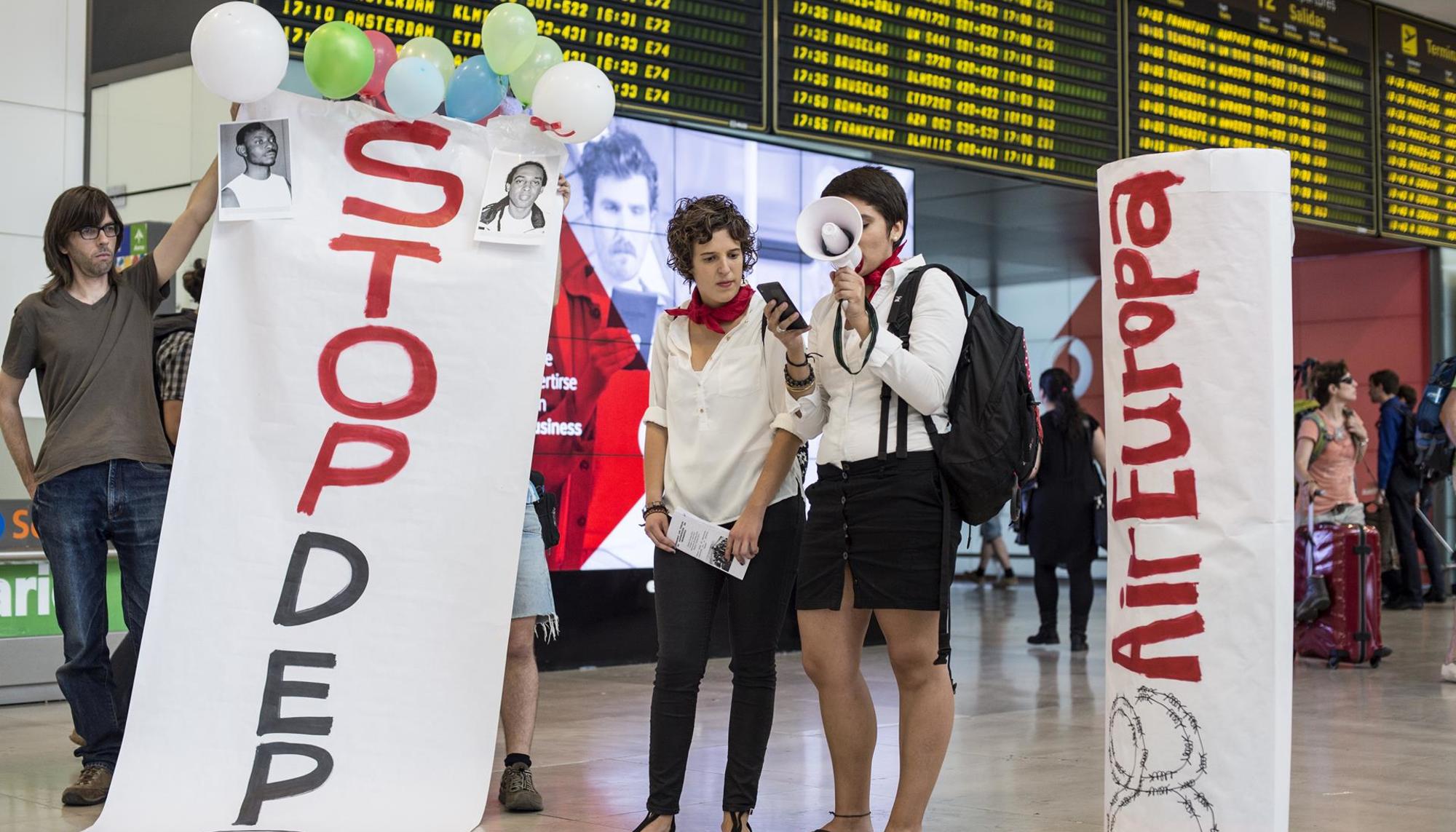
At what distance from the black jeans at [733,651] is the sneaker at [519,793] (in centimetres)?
62

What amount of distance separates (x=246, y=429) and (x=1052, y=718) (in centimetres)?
351

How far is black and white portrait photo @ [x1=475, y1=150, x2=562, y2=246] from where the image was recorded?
3.69 meters

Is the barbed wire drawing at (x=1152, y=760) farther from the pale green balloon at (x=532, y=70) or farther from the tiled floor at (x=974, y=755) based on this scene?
the pale green balloon at (x=532, y=70)

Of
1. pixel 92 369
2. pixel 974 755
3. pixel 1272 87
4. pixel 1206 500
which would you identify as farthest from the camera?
pixel 1272 87

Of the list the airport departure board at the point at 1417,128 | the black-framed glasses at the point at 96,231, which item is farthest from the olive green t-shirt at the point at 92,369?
the airport departure board at the point at 1417,128

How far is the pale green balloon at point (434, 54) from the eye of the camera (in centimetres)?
371

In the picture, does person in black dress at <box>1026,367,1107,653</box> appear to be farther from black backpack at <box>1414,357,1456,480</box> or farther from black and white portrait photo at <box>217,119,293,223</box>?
black and white portrait photo at <box>217,119,293,223</box>

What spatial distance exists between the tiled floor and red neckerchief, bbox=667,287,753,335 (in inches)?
48.2

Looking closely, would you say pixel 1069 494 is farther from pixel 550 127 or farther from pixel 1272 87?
pixel 550 127

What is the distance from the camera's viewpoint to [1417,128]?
1129cm

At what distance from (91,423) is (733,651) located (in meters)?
1.88

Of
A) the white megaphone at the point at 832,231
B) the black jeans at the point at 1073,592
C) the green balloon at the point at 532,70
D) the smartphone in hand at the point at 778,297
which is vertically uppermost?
the green balloon at the point at 532,70

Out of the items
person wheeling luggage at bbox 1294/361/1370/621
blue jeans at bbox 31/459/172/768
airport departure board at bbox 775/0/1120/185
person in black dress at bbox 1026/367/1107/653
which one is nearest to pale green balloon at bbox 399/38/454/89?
blue jeans at bbox 31/459/172/768

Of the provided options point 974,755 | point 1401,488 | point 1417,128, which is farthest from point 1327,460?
point 1417,128
